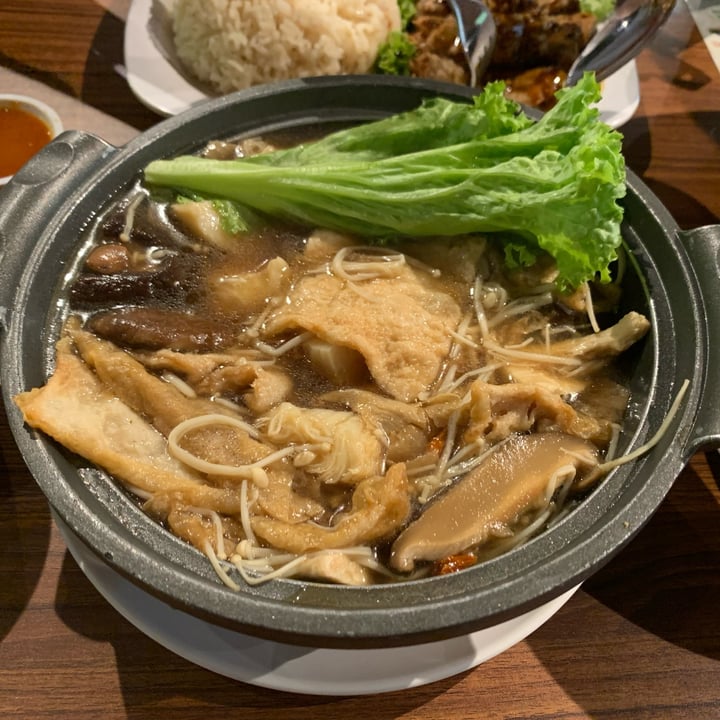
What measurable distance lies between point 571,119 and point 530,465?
1.01 m

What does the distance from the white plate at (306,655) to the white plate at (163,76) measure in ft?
6.96

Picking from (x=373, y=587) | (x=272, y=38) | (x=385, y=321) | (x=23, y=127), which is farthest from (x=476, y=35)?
(x=373, y=587)

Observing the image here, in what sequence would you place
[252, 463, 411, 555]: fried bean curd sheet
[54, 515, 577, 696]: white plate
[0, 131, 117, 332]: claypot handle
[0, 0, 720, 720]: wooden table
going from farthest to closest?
1. [0, 131, 117, 332]: claypot handle
2. [0, 0, 720, 720]: wooden table
3. [54, 515, 577, 696]: white plate
4. [252, 463, 411, 555]: fried bean curd sheet

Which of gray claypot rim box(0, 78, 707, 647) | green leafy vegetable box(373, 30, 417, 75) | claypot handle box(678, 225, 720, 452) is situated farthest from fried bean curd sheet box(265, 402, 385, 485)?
green leafy vegetable box(373, 30, 417, 75)

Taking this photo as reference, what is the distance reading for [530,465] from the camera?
1672mm

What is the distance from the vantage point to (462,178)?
76.8 inches

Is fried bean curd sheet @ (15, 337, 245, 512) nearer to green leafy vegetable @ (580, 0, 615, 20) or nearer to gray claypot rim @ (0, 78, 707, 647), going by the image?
gray claypot rim @ (0, 78, 707, 647)

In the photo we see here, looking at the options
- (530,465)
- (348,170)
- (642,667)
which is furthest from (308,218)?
(642,667)

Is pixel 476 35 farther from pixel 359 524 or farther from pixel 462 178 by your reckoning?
pixel 359 524

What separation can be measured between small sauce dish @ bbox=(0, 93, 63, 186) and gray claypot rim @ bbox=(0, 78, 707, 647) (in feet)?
3.05

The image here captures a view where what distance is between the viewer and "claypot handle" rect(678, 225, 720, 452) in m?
1.53

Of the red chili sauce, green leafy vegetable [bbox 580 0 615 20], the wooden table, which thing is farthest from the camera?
green leafy vegetable [bbox 580 0 615 20]

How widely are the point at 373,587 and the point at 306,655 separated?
36cm

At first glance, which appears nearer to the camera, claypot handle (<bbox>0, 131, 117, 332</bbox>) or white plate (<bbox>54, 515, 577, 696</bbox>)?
white plate (<bbox>54, 515, 577, 696</bbox>)
